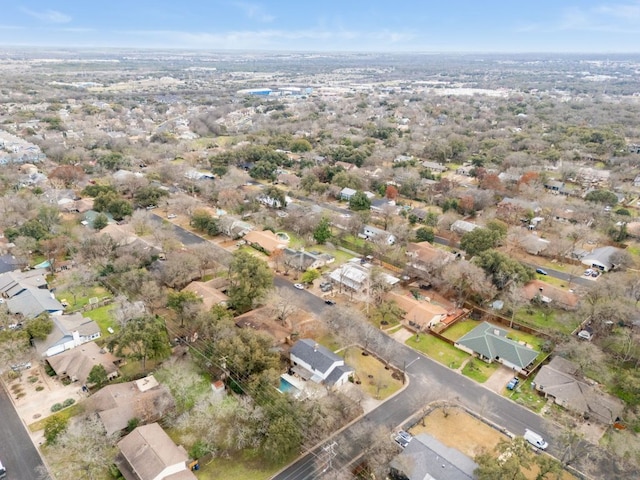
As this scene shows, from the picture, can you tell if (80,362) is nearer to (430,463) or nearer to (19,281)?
(19,281)

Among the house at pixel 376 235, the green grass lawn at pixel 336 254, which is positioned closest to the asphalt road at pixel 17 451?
the green grass lawn at pixel 336 254

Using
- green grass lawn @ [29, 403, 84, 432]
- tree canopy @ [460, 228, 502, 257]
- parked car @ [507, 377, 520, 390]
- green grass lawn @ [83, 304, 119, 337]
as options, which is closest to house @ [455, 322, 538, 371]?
parked car @ [507, 377, 520, 390]

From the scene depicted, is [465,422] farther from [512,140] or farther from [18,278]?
[512,140]

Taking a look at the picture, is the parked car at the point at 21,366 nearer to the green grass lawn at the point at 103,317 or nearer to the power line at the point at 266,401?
the green grass lawn at the point at 103,317

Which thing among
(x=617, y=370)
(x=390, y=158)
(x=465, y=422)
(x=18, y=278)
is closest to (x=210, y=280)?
(x=18, y=278)

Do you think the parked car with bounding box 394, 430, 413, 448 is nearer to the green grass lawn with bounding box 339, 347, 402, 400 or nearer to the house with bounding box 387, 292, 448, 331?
the green grass lawn with bounding box 339, 347, 402, 400
